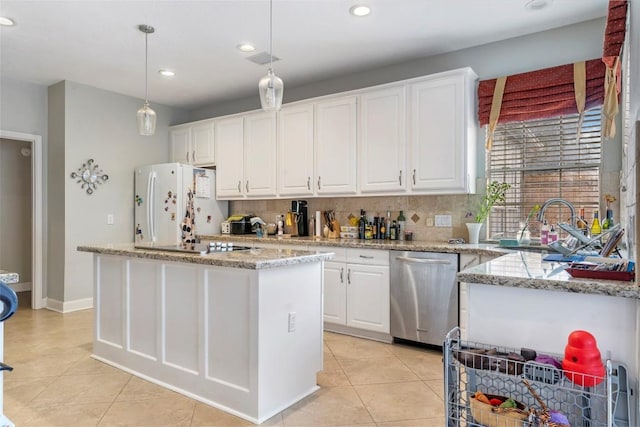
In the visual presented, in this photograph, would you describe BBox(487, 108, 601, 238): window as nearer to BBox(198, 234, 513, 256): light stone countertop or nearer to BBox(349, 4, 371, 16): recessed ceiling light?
BBox(198, 234, 513, 256): light stone countertop

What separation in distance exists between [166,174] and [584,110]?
4396mm

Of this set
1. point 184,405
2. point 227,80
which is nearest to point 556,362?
point 184,405

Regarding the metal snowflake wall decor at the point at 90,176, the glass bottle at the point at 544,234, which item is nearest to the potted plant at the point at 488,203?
the glass bottle at the point at 544,234

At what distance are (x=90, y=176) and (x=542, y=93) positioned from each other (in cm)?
496

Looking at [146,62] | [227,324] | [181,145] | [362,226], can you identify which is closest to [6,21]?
[146,62]

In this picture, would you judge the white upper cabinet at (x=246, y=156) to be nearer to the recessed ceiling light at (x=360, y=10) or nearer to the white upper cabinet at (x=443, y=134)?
the white upper cabinet at (x=443, y=134)

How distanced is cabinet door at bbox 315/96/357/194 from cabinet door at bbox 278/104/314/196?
0.11 metres

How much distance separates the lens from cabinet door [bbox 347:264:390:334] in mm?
3668

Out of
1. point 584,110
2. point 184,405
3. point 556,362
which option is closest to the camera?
point 556,362

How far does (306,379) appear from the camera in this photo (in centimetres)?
260

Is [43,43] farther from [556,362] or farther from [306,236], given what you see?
[556,362]

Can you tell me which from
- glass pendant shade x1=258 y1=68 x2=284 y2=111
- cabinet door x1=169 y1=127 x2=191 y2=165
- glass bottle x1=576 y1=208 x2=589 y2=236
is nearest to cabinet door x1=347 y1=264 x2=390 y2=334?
glass bottle x1=576 y1=208 x2=589 y2=236

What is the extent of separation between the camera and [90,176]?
199 inches

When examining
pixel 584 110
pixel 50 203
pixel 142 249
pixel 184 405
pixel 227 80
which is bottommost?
pixel 184 405
